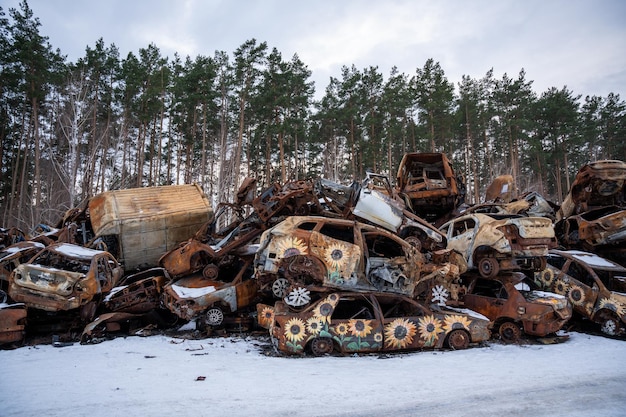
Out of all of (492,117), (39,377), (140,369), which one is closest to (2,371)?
(39,377)

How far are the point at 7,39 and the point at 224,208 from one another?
76.4 ft

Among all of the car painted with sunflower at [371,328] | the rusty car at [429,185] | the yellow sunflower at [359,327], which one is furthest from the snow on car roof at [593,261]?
the yellow sunflower at [359,327]

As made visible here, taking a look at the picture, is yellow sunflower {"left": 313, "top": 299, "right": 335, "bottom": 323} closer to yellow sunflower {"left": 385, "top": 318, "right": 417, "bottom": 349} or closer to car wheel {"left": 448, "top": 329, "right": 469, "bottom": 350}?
yellow sunflower {"left": 385, "top": 318, "right": 417, "bottom": 349}

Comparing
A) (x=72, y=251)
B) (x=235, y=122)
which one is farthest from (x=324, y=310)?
(x=235, y=122)

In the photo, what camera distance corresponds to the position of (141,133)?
2859cm

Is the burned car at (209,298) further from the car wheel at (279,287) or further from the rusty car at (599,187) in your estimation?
the rusty car at (599,187)

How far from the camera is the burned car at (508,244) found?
24.0 feet

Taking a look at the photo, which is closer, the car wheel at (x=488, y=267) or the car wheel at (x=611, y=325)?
the car wheel at (x=611, y=325)

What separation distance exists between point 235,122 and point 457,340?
26.0m

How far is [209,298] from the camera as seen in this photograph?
24.5 ft

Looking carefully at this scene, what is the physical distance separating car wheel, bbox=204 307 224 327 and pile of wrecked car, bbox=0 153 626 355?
0.07ft

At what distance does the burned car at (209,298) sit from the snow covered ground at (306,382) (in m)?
0.94

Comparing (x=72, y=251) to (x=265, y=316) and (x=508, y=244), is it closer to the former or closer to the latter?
(x=265, y=316)

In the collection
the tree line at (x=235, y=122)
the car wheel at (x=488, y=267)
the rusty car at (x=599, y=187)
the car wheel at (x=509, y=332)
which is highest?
the tree line at (x=235, y=122)
